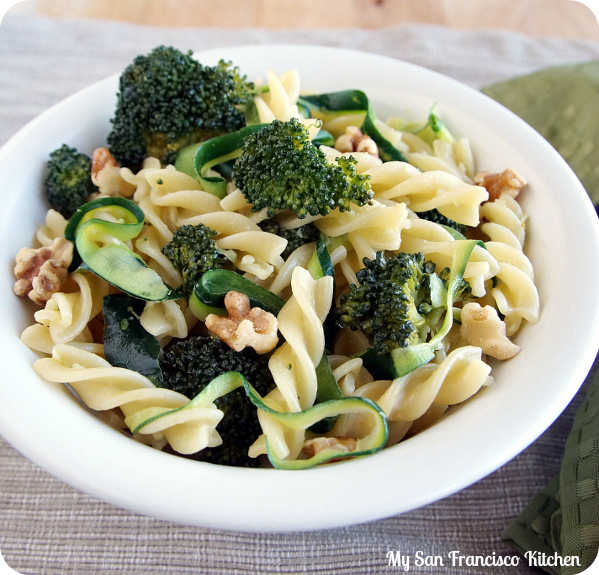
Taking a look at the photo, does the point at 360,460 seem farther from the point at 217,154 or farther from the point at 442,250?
the point at 217,154

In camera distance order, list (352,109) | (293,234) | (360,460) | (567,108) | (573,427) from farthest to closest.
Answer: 1. (567,108)
2. (352,109)
3. (573,427)
4. (293,234)
5. (360,460)

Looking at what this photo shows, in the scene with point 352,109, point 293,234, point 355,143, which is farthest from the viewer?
point 352,109

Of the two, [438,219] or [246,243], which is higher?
[438,219]

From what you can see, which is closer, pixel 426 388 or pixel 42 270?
pixel 426 388

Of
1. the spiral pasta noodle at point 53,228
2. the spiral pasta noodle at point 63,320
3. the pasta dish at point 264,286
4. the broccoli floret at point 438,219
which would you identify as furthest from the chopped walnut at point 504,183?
the spiral pasta noodle at point 53,228

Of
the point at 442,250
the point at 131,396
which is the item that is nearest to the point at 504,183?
the point at 442,250

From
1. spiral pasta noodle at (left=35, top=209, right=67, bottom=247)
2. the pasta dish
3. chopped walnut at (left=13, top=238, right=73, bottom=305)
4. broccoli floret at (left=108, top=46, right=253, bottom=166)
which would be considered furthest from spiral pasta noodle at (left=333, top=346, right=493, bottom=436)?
spiral pasta noodle at (left=35, top=209, right=67, bottom=247)

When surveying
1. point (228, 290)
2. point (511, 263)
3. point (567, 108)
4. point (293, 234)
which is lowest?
point (228, 290)
